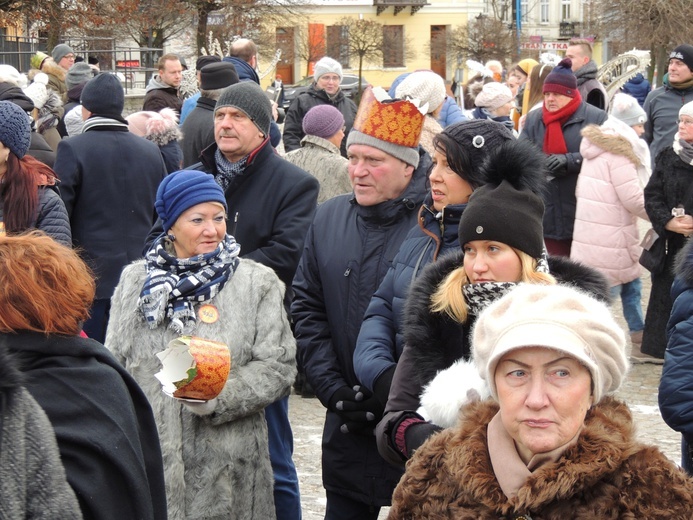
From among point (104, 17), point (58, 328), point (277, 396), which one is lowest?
point (277, 396)

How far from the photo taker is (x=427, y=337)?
3.38 m

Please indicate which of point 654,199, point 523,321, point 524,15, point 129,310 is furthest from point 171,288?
point 524,15

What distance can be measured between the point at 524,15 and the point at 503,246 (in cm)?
6892

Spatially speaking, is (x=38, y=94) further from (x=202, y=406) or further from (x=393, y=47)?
(x=393, y=47)

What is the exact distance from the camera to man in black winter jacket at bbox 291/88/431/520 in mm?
4273

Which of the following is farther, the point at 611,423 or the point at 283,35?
the point at 283,35

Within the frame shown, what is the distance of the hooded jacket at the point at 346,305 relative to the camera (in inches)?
169

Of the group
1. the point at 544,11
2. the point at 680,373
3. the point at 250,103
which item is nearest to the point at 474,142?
the point at 680,373

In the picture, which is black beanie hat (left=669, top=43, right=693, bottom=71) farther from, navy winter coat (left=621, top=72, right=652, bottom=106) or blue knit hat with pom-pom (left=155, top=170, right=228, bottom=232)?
navy winter coat (left=621, top=72, right=652, bottom=106)

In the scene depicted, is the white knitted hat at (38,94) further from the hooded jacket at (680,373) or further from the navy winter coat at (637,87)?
the navy winter coat at (637,87)

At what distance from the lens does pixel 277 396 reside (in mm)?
4199

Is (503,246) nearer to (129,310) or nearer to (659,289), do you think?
(129,310)

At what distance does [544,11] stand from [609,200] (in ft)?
226

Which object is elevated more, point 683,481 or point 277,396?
point 683,481
